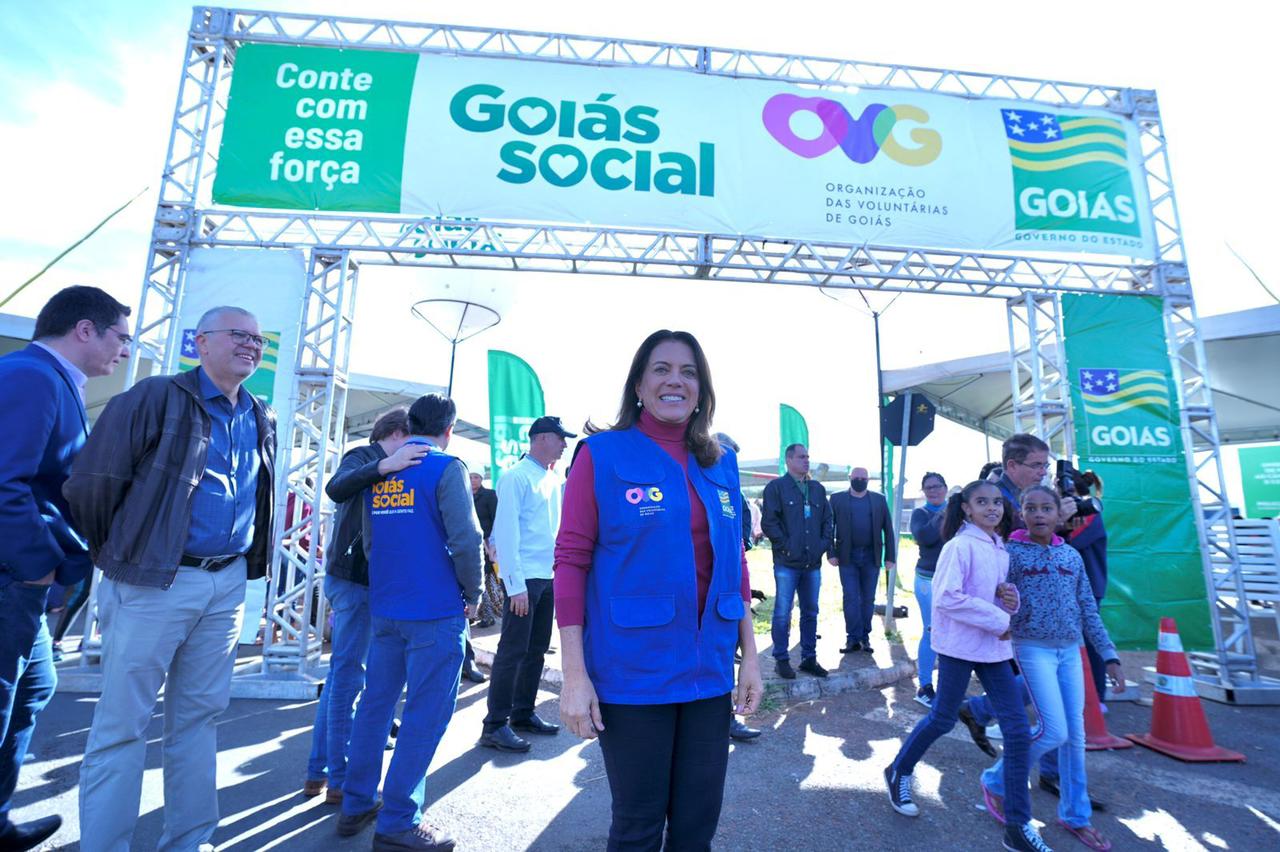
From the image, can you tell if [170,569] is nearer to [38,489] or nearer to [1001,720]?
[38,489]

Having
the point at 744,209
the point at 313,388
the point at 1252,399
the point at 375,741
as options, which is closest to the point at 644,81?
the point at 744,209

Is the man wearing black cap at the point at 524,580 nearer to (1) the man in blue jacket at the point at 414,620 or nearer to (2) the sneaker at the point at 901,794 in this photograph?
(1) the man in blue jacket at the point at 414,620

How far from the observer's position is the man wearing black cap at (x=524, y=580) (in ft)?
14.4

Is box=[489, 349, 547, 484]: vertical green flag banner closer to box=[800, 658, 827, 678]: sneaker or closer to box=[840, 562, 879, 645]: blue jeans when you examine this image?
box=[840, 562, 879, 645]: blue jeans

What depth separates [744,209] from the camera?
271 inches

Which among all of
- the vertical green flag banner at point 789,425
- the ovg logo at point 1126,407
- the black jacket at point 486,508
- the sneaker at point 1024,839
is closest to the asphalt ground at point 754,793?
the sneaker at point 1024,839

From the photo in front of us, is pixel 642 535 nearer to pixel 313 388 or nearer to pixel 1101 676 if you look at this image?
pixel 1101 676

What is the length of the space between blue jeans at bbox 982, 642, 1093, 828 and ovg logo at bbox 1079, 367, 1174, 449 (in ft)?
14.9

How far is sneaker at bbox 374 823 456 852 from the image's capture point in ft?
9.45

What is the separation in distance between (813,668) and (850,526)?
174 cm

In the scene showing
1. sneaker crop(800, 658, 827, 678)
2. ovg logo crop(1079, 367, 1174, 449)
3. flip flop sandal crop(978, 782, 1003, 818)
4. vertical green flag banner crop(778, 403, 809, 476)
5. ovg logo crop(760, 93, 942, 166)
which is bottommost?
flip flop sandal crop(978, 782, 1003, 818)

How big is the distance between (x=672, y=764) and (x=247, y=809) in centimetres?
280

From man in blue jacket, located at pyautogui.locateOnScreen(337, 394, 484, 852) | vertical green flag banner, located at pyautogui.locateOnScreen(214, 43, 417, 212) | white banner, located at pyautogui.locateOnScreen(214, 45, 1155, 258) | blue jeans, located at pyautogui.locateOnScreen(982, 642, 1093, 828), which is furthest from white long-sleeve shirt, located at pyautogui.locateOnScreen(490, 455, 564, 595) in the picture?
vertical green flag banner, located at pyautogui.locateOnScreen(214, 43, 417, 212)

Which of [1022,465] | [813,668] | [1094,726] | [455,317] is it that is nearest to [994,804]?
[1094,726]
